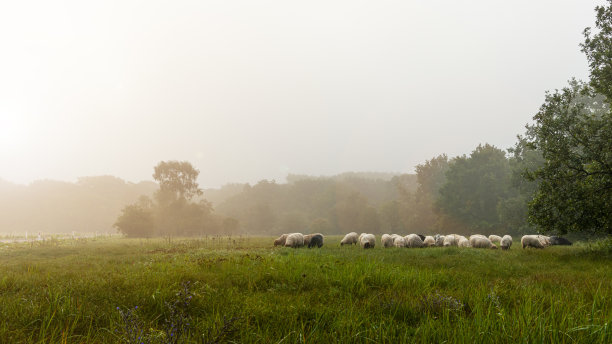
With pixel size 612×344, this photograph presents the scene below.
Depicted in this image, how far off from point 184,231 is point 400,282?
67177 millimetres

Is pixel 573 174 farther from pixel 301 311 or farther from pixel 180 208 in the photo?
pixel 180 208

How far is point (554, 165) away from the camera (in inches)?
548

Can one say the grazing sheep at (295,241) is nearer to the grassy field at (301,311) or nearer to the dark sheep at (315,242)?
the dark sheep at (315,242)

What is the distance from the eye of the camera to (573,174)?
542 inches

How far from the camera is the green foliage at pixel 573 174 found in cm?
1292

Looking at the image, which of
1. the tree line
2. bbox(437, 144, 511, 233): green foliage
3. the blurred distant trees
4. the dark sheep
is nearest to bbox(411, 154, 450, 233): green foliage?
the tree line

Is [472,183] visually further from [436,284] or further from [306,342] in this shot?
[306,342]

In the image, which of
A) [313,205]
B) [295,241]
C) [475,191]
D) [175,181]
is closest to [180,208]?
[175,181]

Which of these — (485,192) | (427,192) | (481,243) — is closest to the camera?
(481,243)

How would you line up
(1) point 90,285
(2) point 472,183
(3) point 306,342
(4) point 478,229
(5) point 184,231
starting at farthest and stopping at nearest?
(5) point 184,231 < (2) point 472,183 < (4) point 478,229 < (1) point 90,285 < (3) point 306,342

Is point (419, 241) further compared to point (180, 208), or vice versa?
point (180, 208)

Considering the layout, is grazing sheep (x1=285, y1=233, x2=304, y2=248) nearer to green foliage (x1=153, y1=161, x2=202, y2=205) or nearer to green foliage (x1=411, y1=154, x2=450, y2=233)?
green foliage (x1=411, y1=154, x2=450, y2=233)

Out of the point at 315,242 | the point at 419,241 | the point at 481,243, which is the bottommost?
the point at 481,243

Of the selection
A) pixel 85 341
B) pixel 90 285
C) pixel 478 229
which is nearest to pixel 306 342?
pixel 85 341
